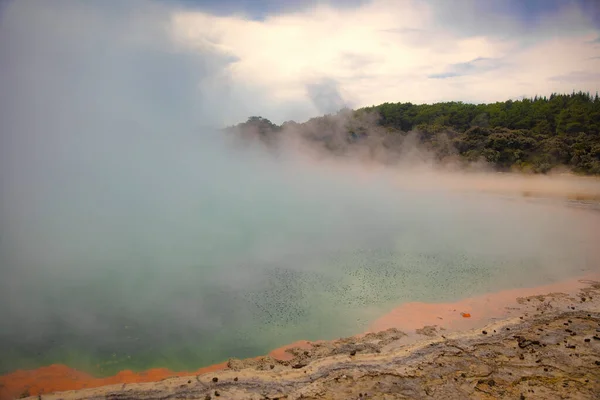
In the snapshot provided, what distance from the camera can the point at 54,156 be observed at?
15.6 meters

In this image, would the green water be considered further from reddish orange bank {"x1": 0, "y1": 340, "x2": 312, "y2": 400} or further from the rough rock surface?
the rough rock surface

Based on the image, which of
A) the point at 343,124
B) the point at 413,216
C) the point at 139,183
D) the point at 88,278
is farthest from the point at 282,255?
the point at 343,124

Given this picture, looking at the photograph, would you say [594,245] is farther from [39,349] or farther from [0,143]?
[0,143]

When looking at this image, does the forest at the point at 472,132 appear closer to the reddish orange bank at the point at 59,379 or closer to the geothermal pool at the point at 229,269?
the geothermal pool at the point at 229,269

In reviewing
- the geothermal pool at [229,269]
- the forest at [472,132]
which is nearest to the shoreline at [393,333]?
the geothermal pool at [229,269]

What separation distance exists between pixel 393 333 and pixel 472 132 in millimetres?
28915

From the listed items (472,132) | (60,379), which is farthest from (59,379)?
(472,132)

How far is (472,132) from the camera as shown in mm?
30969

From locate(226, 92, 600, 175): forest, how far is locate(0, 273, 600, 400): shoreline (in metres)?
20.3

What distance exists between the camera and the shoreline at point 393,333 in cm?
512

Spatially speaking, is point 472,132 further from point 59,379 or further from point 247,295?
point 59,379

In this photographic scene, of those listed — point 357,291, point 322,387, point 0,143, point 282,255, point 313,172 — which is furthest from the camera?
point 313,172

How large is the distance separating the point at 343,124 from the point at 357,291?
105 feet

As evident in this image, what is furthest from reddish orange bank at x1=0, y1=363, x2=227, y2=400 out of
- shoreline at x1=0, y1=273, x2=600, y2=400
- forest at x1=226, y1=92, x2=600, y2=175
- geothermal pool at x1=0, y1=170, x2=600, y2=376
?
forest at x1=226, y1=92, x2=600, y2=175
